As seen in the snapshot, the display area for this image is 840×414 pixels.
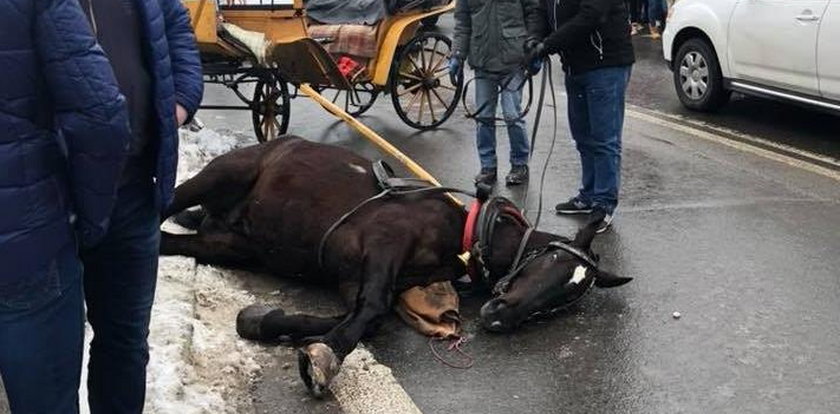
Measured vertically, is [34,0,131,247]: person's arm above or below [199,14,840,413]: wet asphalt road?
above

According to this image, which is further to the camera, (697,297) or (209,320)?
(697,297)

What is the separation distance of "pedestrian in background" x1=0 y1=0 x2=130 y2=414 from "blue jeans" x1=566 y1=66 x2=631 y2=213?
3.99 metres

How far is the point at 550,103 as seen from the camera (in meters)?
10.0

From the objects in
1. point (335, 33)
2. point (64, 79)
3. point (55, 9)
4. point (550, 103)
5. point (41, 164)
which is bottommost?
point (550, 103)

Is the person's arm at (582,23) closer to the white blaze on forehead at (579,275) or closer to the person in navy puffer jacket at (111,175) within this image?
the white blaze on forehead at (579,275)

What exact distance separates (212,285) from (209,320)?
47 centimetres

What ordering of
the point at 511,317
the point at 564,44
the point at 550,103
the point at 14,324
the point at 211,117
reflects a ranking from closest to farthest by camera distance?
the point at 14,324
the point at 511,317
the point at 564,44
the point at 211,117
the point at 550,103

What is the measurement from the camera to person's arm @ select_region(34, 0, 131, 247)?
6.41 feet

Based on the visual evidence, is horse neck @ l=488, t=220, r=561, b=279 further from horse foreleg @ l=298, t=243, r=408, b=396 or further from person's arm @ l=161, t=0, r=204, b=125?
person's arm @ l=161, t=0, r=204, b=125

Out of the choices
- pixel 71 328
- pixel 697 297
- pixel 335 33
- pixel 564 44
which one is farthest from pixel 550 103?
pixel 71 328

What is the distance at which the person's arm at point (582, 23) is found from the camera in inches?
212

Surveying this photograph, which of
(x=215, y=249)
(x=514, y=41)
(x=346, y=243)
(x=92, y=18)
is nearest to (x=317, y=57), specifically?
(x=514, y=41)

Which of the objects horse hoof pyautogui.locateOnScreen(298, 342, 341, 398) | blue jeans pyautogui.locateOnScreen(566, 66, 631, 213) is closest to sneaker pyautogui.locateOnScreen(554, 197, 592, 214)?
blue jeans pyautogui.locateOnScreen(566, 66, 631, 213)

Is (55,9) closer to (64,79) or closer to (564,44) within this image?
(64,79)
